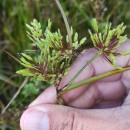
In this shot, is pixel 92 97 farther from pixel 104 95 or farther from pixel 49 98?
pixel 49 98

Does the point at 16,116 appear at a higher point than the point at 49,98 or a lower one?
lower

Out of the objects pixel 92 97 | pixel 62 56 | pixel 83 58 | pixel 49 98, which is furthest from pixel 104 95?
pixel 62 56

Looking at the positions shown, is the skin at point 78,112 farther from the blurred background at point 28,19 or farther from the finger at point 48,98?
the blurred background at point 28,19

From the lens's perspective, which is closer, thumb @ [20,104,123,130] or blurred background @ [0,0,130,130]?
thumb @ [20,104,123,130]

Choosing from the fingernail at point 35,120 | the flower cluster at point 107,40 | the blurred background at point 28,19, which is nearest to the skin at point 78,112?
the fingernail at point 35,120

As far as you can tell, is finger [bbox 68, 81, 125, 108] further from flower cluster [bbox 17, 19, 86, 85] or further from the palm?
flower cluster [bbox 17, 19, 86, 85]

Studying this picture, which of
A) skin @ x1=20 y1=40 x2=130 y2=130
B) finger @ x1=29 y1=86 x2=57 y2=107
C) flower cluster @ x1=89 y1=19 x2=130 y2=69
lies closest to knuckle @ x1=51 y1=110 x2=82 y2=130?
skin @ x1=20 y1=40 x2=130 y2=130
